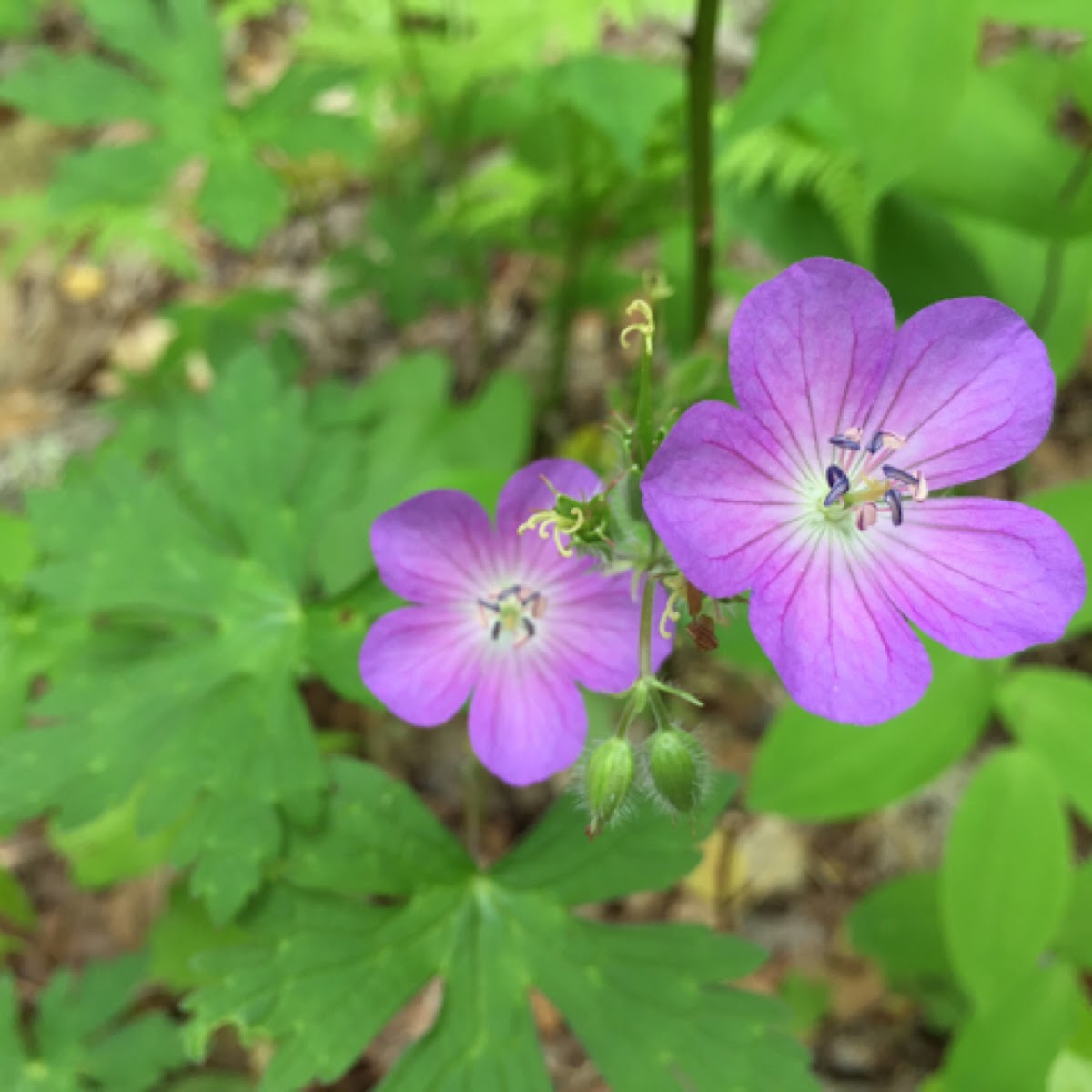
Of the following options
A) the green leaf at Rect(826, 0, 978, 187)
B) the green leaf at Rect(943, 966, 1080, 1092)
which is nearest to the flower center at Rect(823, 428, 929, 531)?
the green leaf at Rect(826, 0, 978, 187)

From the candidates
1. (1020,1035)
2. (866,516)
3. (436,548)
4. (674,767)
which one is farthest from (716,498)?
(1020,1035)

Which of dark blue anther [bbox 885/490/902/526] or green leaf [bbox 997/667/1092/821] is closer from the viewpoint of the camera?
dark blue anther [bbox 885/490/902/526]

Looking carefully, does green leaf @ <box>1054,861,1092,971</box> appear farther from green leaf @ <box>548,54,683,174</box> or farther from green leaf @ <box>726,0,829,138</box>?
green leaf @ <box>548,54,683,174</box>

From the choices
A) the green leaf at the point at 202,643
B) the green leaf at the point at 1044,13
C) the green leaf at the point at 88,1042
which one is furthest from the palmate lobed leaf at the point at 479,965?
the green leaf at the point at 1044,13

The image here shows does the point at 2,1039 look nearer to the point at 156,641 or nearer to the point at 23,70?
the point at 156,641

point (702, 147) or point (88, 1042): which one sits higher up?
point (702, 147)

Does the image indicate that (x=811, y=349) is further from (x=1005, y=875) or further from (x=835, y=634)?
(x=1005, y=875)
